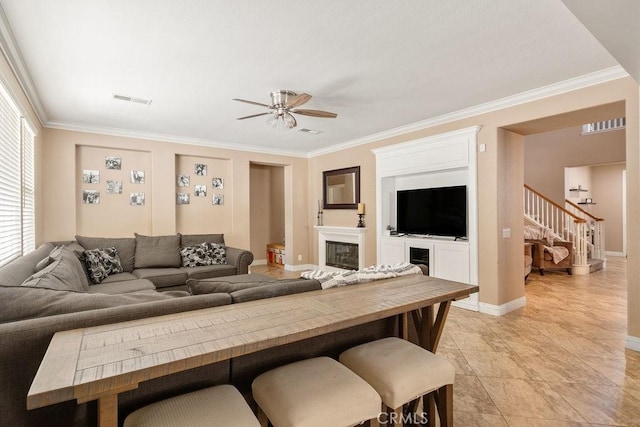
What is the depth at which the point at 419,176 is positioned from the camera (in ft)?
16.4

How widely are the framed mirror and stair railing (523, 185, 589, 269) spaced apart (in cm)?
338

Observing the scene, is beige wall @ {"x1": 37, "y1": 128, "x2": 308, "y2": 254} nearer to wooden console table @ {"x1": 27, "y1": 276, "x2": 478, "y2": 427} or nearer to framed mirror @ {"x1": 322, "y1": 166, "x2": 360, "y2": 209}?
framed mirror @ {"x1": 322, "y1": 166, "x2": 360, "y2": 209}

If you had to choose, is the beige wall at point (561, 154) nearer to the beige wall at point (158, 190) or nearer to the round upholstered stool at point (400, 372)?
the beige wall at point (158, 190)

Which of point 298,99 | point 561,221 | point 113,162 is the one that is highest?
point 298,99

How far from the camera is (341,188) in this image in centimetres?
611

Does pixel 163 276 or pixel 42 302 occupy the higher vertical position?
pixel 42 302

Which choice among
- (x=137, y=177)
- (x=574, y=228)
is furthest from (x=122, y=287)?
(x=574, y=228)

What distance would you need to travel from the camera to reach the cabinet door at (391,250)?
15.9 ft

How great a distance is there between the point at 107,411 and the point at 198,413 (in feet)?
0.89

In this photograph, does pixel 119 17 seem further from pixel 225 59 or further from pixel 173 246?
pixel 173 246

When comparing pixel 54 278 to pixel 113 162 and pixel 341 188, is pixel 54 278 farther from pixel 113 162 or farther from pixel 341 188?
pixel 341 188

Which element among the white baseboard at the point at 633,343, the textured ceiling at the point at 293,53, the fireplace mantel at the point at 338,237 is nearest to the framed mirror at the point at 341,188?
the fireplace mantel at the point at 338,237

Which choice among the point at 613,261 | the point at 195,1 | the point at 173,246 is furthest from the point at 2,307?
the point at 613,261

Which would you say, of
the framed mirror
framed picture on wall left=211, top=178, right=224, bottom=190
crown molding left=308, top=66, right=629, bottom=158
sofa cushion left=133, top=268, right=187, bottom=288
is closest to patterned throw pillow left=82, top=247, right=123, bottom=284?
sofa cushion left=133, top=268, right=187, bottom=288
